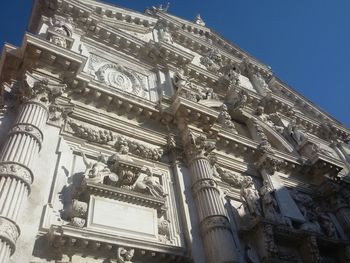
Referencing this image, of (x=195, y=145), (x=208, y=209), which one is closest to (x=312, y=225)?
(x=208, y=209)

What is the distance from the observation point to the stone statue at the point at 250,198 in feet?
33.5

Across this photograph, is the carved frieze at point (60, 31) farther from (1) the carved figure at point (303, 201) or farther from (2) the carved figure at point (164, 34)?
(1) the carved figure at point (303, 201)

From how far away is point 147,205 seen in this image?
330 inches

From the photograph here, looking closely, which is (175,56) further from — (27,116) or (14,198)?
(14,198)

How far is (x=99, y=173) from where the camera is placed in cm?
814

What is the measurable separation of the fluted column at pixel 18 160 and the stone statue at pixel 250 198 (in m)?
6.07

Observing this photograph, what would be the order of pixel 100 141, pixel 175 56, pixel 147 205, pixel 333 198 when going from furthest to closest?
1. pixel 175 56
2. pixel 333 198
3. pixel 100 141
4. pixel 147 205

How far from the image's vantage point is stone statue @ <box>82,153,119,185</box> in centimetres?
795

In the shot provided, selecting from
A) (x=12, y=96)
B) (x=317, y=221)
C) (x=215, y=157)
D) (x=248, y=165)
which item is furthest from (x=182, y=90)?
(x=317, y=221)

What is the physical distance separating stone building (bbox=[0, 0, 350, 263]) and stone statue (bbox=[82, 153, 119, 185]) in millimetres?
33

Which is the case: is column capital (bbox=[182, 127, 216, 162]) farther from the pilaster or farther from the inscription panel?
the pilaster

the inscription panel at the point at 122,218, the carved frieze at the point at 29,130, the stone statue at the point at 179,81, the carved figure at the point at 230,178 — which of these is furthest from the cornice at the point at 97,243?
the stone statue at the point at 179,81

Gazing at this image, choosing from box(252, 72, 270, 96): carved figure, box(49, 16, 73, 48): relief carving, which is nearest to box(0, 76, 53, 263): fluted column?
box(49, 16, 73, 48): relief carving

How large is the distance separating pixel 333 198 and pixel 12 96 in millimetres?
11587
